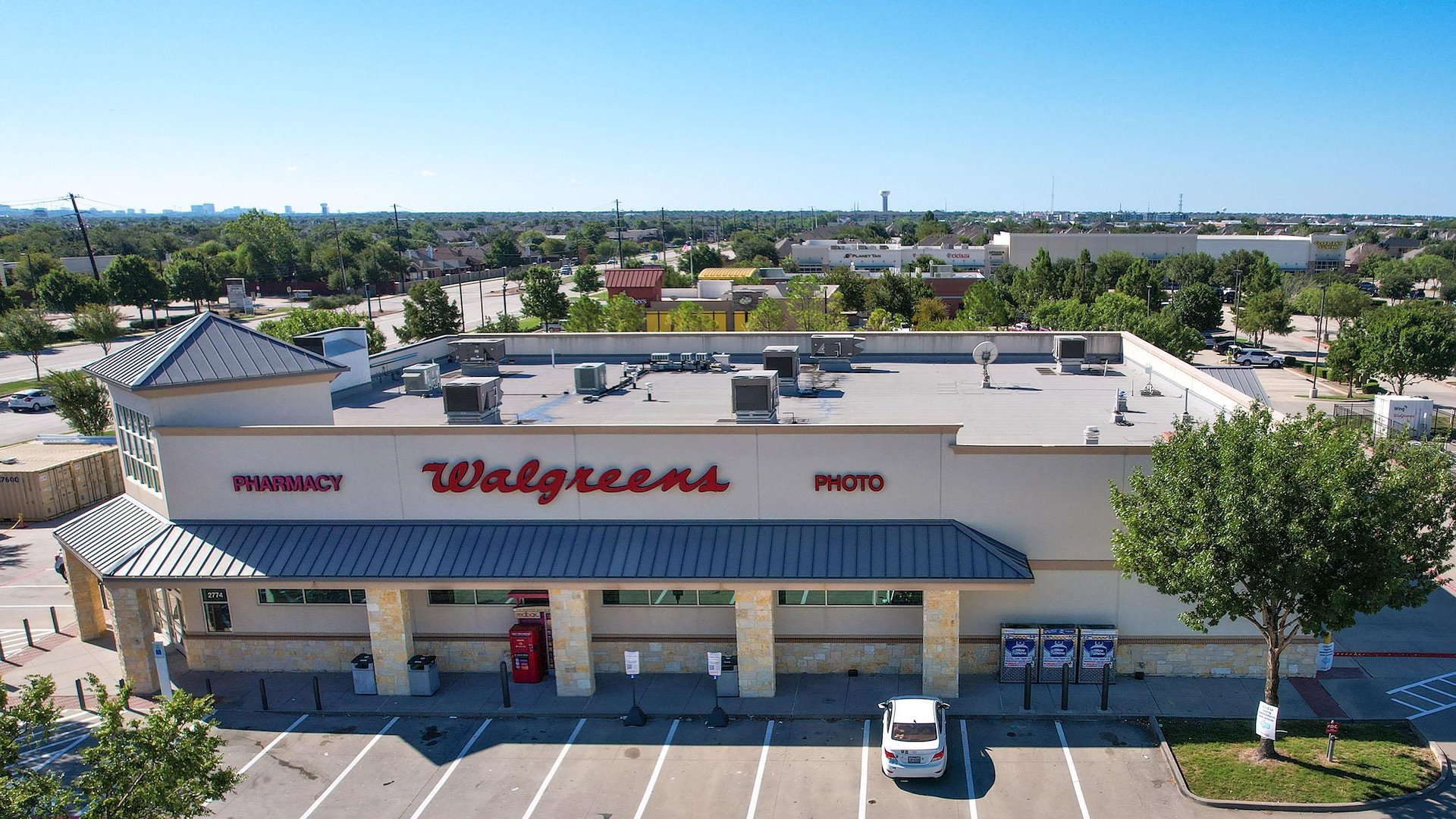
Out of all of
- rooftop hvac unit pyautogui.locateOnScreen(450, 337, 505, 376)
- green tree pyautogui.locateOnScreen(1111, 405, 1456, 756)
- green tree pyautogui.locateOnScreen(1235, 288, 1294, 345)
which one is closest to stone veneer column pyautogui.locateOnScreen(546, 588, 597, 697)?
green tree pyautogui.locateOnScreen(1111, 405, 1456, 756)

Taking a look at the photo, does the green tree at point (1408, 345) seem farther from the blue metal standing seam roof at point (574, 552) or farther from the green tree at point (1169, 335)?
the blue metal standing seam roof at point (574, 552)

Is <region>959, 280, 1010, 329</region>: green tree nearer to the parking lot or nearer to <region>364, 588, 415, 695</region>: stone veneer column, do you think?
the parking lot

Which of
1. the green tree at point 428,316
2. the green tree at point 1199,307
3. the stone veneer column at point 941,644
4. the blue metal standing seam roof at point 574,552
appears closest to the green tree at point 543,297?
the green tree at point 428,316

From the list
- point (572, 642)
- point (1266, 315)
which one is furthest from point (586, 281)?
point (572, 642)

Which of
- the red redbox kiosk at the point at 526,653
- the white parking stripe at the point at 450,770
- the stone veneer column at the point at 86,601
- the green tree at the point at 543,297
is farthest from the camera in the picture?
the green tree at the point at 543,297

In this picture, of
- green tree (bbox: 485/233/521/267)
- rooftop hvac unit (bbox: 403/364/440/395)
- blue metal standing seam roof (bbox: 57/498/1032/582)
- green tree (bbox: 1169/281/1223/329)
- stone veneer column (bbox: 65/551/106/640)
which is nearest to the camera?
blue metal standing seam roof (bbox: 57/498/1032/582)

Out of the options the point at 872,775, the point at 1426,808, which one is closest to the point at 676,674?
the point at 872,775
